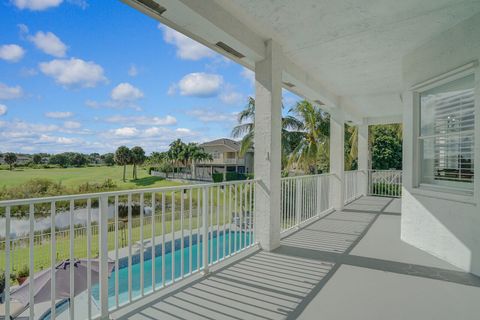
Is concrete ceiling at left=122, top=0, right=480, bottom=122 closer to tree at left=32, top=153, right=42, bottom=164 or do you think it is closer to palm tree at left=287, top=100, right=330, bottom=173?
palm tree at left=287, top=100, right=330, bottom=173

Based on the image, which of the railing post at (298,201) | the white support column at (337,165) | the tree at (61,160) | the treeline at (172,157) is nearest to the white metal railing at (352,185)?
the white support column at (337,165)

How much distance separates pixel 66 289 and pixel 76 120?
1468 inches

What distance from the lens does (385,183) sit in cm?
1017

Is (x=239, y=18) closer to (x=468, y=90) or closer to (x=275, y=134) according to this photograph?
(x=275, y=134)

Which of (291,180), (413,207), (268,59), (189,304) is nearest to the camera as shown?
(189,304)

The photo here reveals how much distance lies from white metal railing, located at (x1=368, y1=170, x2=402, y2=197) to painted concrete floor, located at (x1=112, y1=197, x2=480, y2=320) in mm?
6409

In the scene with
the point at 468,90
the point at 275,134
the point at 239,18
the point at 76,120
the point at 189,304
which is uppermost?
the point at 76,120

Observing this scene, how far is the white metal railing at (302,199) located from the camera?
16.3ft

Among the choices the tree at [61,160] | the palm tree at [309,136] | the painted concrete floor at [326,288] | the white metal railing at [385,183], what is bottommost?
the painted concrete floor at [326,288]

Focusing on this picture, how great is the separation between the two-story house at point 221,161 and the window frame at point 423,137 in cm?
2654

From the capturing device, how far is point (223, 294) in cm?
261

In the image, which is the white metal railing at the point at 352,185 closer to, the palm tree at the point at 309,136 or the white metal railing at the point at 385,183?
the white metal railing at the point at 385,183

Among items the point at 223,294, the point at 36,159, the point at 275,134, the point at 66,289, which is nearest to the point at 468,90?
the point at 275,134

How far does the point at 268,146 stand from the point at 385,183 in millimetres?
8145
